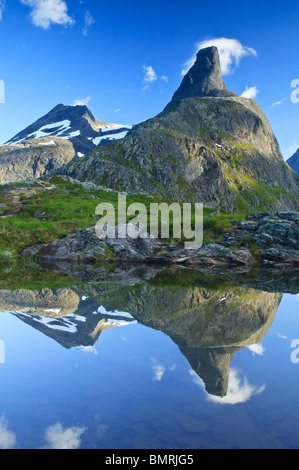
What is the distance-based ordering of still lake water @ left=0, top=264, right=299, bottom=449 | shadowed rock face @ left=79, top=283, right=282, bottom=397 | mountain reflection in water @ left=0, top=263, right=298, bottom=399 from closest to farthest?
still lake water @ left=0, top=264, right=299, bottom=449 < shadowed rock face @ left=79, top=283, right=282, bottom=397 < mountain reflection in water @ left=0, top=263, right=298, bottom=399

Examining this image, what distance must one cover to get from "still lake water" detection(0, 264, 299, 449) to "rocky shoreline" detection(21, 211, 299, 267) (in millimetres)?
25597

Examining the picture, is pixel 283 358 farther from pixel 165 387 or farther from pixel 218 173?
pixel 218 173

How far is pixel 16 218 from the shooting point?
56156 mm

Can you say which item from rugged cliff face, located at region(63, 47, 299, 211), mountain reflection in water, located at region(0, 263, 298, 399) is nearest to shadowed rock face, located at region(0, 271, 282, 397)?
mountain reflection in water, located at region(0, 263, 298, 399)

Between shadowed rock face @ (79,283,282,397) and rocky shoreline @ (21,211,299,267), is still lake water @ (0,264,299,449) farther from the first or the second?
rocky shoreline @ (21,211,299,267)

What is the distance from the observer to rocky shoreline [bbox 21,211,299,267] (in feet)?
145

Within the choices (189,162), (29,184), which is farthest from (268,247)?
(189,162)

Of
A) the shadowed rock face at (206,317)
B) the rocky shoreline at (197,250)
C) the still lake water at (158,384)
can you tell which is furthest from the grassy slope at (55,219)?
the still lake water at (158,384)

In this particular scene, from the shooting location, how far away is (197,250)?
4522 cm

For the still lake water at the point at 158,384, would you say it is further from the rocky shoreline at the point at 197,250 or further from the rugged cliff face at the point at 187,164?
the rugged cliff face at the point at 187,164

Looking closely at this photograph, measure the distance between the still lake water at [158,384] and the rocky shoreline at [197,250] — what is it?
25.6 m

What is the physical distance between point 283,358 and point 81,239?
39319mm

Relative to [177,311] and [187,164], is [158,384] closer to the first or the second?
[177,311]

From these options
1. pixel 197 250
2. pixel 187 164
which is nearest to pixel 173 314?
pixel 197 250
